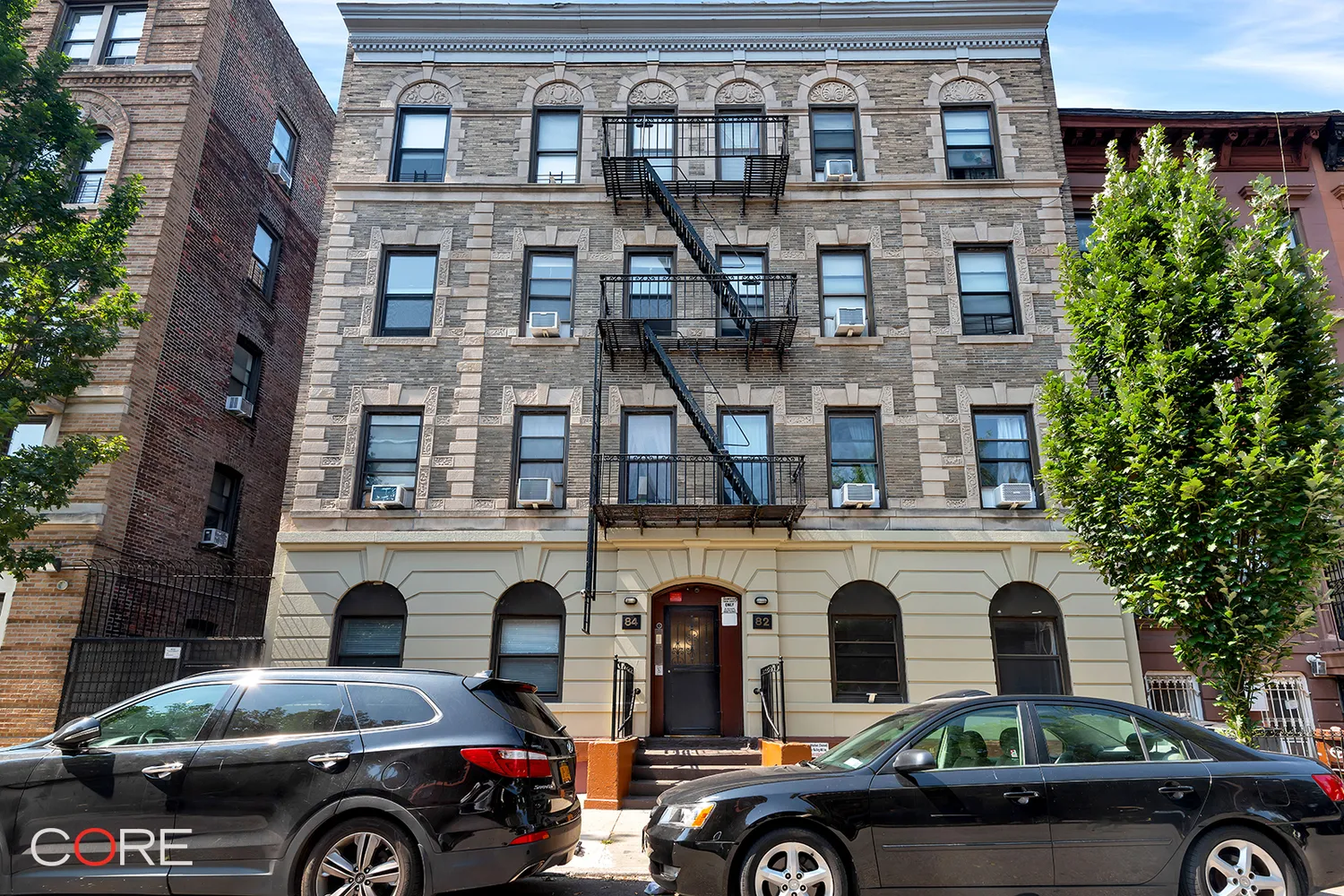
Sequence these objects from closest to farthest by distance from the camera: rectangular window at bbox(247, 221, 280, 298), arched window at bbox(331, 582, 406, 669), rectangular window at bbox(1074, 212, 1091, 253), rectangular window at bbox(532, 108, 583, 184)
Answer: arched window at bbox(331, 582, 406, 669) → rectangular window at bbox(532, 108, 583, 184) → rectangular window at bbox(1074, 212, 1091, 253) → rectangular window at bbox(247, 221, 280, 298)

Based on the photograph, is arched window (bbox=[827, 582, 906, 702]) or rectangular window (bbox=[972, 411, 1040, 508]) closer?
arched window (bbox=[827, 582, 906, 702])

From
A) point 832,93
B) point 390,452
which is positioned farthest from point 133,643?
point 832,93

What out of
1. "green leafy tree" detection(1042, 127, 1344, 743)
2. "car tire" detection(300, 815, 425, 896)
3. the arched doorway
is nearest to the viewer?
"car tire" detection(300, 815, 425, 896)

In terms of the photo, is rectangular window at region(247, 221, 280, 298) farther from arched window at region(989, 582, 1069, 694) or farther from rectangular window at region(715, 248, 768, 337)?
arched window at region(989, 582, 1069, 694)

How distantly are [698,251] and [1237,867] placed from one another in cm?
1190

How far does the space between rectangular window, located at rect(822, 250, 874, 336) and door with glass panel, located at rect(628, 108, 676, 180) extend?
3.65m

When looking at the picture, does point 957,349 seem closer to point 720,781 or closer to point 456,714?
point 720,781

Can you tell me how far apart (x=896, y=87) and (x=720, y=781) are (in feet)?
49.3

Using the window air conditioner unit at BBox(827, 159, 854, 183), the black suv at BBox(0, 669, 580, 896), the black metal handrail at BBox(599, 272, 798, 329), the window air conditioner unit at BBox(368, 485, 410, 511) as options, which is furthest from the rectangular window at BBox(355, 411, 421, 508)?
the window air conditioner unit at BBox(827, 159, 854, 183)

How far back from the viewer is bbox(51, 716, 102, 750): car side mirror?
5.62 metres

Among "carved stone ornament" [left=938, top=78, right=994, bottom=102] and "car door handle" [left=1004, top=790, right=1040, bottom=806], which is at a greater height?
"carved stone ornament" [left=938, top=78, right=994, bottom=102]

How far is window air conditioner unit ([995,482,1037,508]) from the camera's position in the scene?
13594mm

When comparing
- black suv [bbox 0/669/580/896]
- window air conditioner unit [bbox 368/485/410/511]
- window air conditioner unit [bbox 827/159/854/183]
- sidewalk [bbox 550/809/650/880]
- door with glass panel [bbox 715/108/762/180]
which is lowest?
sidewalk [bbox 550/809/650/880]

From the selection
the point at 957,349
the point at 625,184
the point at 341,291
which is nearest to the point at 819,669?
the point at 957,349
